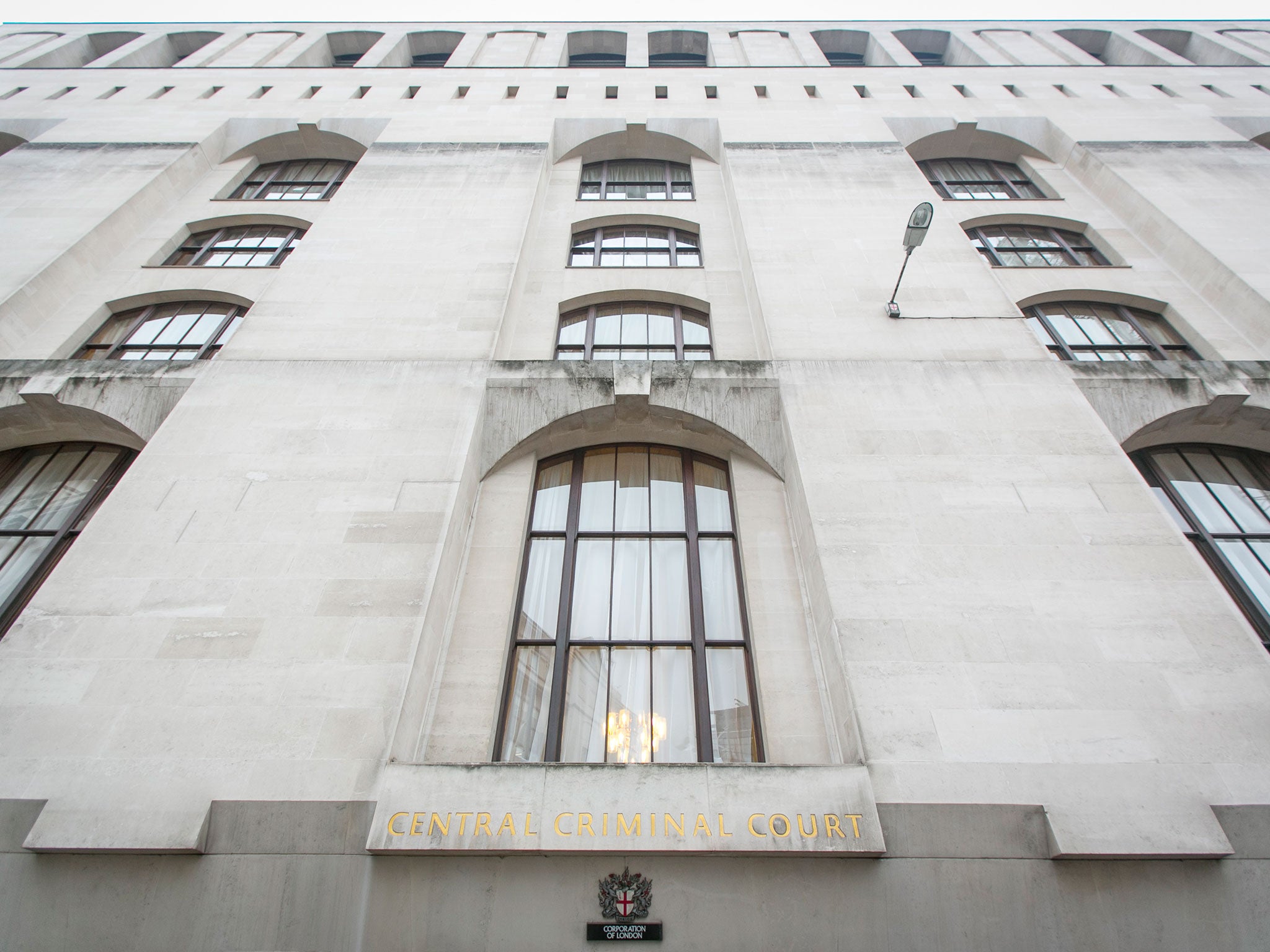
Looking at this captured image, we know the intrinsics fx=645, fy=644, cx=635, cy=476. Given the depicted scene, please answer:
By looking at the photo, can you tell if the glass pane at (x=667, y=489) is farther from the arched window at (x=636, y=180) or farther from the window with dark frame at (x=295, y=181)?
the window with dark frame at (x=295, y=181)

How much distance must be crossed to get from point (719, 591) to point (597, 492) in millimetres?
2647

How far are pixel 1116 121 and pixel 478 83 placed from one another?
19.7 meters

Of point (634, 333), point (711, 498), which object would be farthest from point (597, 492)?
point (634, 333)

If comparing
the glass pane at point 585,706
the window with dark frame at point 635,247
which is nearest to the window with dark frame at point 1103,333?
the window with dark frame at point 635,247

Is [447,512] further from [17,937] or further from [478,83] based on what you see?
[478,83]

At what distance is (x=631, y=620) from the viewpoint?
29.2 ft

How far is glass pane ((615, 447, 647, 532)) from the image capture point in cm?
1012

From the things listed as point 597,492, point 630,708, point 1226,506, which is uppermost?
point 597,492

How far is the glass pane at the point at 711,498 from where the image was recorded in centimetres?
1009

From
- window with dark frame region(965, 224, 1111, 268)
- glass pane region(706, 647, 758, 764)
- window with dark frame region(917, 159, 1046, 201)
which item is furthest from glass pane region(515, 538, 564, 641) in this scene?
window with dark frame region(917, 159, 1046, 201)

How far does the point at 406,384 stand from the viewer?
10.4 metres

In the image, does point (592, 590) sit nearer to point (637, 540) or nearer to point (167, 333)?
point (637, 540)

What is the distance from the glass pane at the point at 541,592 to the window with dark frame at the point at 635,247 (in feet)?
26.7

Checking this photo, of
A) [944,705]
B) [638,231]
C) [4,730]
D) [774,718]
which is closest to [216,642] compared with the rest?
[4,730]
